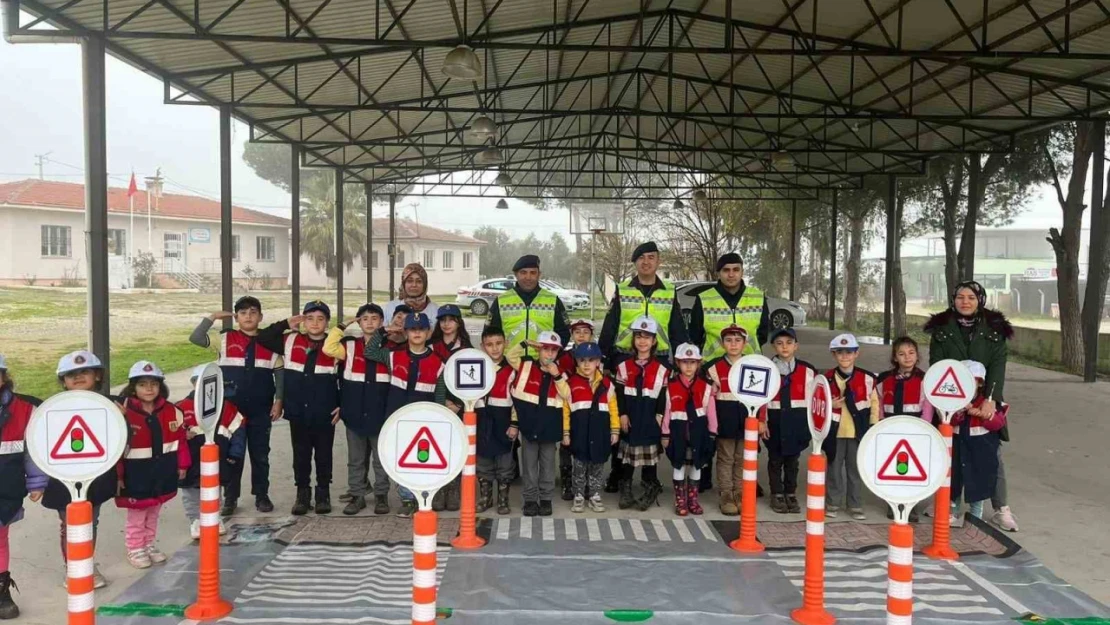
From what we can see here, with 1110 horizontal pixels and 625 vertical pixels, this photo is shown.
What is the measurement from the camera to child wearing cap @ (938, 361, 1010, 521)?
527 centimetres

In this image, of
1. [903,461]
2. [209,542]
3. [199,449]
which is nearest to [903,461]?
[903,461]

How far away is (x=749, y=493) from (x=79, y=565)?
364 cm

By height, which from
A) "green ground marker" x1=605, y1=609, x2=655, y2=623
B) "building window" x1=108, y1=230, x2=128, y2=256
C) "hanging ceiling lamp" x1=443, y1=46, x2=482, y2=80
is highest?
"building window" x1=108, y1=230, x2=128, y2=256

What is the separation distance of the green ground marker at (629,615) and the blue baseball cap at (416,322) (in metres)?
2.39

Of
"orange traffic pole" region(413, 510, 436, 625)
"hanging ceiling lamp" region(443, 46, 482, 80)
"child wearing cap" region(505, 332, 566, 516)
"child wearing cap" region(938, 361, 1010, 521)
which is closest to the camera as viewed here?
"orange traffic pole" region(413, 510, 436, 625)

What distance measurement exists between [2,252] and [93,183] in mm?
27895

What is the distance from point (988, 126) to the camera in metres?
15.2

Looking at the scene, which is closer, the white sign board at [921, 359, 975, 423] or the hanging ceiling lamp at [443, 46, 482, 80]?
the white sign board at [921, 359, 975, 423]

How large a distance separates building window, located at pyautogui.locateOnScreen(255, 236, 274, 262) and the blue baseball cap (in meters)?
40.2

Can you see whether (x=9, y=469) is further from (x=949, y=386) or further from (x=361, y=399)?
(x=949, y=386)

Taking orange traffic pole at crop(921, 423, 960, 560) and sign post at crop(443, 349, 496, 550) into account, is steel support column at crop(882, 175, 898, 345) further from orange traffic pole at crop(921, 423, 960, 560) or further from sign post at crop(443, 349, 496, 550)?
sign post at crop(443, 349, 496, 550)

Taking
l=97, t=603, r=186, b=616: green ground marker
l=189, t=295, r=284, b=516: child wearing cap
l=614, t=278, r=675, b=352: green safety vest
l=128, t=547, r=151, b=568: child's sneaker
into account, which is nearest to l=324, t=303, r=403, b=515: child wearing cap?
l=189, t=295, r=284, b=516: child wearing cap

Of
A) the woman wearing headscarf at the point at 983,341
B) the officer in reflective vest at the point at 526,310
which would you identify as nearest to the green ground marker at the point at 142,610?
the officer in reflective vest at the point at 526,310

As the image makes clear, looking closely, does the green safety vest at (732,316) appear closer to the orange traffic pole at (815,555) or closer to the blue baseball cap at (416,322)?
the orange traffic pole at (815,555)
